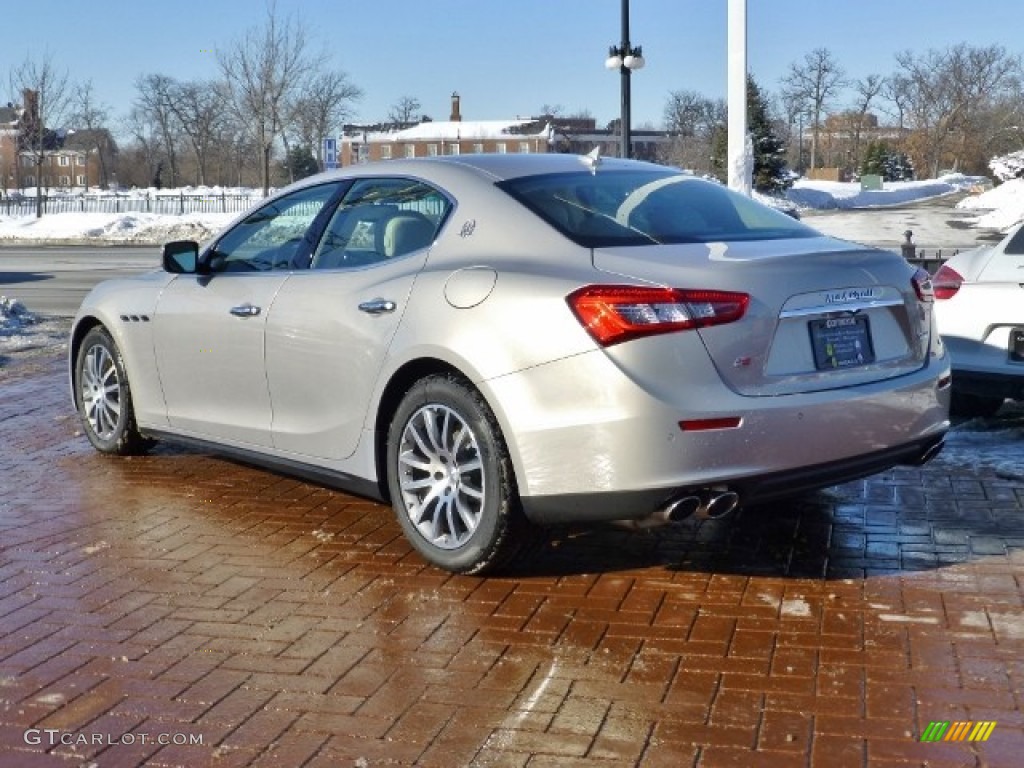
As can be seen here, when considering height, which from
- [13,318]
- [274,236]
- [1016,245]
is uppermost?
[274,236]

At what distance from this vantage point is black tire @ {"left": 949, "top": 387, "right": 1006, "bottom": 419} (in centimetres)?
732

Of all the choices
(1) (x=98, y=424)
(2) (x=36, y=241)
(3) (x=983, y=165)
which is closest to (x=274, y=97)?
(2) (x=36, y=241)

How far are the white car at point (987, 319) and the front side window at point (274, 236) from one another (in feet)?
11.1

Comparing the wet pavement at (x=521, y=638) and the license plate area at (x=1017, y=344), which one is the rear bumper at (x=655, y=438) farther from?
the license plate area at (x=1017, y=344)

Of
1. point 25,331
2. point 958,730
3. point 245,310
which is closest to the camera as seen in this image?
point 958,730

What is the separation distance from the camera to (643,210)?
15.9ft

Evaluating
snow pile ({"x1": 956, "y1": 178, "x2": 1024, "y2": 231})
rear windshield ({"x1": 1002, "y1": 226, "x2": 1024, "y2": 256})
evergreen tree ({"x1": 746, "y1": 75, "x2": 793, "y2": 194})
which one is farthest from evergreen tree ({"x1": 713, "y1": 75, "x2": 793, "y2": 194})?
rear windshield ({"x1": 1002, "y1": 226, "x2": 1024, "y2": 256})

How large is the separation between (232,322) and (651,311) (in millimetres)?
2319

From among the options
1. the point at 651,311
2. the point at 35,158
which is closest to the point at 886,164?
the point at 35,158

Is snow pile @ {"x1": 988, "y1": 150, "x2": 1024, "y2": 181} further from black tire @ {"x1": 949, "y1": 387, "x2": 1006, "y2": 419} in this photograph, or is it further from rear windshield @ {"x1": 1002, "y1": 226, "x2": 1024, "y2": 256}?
rear windshield @ {"x1": 1002, "y1": 226, "x2": 1024, "y2": 256}

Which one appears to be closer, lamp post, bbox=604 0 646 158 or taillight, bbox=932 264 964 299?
taillight, bbox=932 264 964 299

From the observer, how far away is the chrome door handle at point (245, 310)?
217 inches

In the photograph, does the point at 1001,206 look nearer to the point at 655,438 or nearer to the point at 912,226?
the point at 912,226

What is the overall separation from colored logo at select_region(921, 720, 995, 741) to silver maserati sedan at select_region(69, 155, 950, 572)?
111 cm
